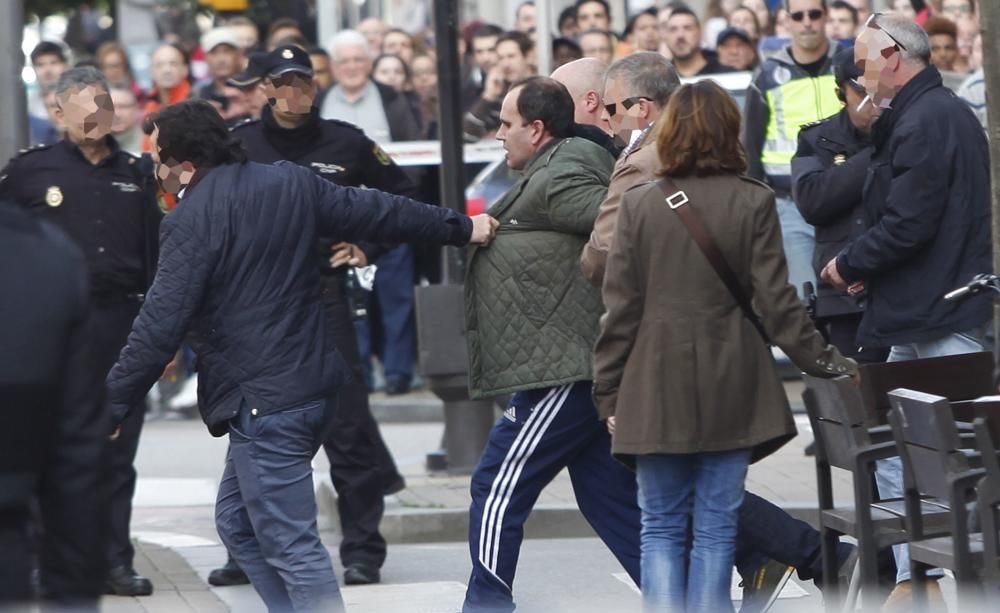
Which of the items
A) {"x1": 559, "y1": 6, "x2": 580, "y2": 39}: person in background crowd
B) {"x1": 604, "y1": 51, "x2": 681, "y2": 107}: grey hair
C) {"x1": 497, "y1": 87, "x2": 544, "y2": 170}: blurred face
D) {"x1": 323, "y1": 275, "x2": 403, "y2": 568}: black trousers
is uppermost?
{"x1": 604, "y1": 51, "x2": 681, "y2": 107}: grey hair

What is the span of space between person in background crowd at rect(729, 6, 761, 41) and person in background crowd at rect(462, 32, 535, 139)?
1614 millimetres

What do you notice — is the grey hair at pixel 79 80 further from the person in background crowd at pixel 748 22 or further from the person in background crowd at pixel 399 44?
the person in background crowd at pixel 399 44

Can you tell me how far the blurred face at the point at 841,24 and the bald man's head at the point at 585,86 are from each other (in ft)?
21.0

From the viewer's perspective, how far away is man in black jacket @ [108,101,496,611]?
20.5 feet

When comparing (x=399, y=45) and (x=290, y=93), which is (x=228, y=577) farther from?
(x=399, y=45)

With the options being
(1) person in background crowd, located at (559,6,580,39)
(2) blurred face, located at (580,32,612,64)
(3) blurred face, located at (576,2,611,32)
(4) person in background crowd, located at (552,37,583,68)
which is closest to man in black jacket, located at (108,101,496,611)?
(2) blurred face, located at (580,32,612,64)

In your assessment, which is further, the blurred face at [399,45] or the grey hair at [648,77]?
the blurred face at [399,45]

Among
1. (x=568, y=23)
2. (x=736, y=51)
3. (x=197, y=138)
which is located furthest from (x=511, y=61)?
(x=197, y=138)

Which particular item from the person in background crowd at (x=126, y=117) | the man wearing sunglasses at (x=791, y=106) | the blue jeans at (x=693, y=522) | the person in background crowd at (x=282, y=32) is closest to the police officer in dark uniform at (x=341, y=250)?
the blue jeans at (x=693, y=522)

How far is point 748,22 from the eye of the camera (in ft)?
48.6

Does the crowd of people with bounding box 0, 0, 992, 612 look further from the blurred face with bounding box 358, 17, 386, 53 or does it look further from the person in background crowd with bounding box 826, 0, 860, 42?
the blurred face with bounding box 358, 17, 386, 53

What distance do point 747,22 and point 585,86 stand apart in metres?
7.94

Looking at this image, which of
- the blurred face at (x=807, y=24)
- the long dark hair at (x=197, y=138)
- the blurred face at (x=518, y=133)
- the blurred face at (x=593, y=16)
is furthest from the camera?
the blurred face at (x=593, y=16)

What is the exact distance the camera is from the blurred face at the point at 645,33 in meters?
14.5
